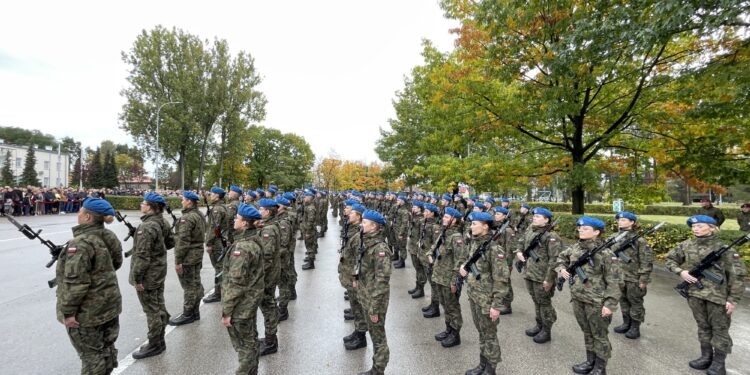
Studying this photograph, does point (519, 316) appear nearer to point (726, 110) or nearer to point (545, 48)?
point (726, 110)

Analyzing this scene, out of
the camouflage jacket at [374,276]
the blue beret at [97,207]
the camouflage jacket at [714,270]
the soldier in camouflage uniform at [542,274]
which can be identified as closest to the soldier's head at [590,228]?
the soldier in camouflage uniform at [542,274]

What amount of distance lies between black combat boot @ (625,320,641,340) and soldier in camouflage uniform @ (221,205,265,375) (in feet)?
19.3

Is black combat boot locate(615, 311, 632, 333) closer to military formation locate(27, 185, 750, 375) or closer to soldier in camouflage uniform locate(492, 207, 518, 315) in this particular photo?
military formation locate(27, 185, 750, 375)

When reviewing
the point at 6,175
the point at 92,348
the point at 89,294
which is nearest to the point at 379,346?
the point at 92,348

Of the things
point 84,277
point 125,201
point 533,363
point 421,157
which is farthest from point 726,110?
point 125,201

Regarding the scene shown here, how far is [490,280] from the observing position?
15.5 feet

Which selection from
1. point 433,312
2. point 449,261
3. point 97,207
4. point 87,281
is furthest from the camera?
point 433,312

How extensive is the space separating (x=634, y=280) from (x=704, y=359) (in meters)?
1.38

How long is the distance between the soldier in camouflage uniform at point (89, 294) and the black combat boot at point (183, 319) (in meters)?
1.94

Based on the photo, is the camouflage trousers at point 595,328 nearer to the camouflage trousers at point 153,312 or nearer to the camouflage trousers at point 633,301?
the camouflage trousers at point 633,301

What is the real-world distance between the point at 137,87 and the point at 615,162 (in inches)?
1491

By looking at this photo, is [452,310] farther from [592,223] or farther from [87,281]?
[87,281]

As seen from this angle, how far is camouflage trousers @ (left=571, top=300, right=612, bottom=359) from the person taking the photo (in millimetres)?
4461

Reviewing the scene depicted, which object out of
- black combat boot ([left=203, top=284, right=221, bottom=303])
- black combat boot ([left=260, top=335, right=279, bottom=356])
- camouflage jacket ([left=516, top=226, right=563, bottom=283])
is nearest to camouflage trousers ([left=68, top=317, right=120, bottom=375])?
black combat boot ([left=260, top=335, right=279, bottom=356])
